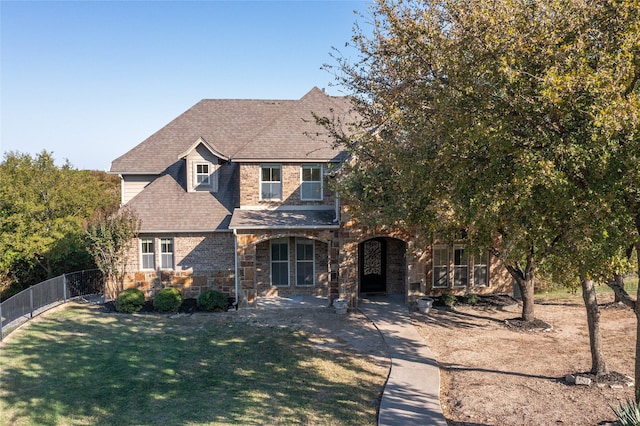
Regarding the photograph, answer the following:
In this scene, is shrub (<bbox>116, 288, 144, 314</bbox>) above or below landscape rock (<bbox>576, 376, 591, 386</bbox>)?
above

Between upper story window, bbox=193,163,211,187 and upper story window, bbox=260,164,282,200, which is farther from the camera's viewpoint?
upper story window, bbox=193,163,211,187

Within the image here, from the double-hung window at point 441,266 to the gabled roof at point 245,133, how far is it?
6.33 meters

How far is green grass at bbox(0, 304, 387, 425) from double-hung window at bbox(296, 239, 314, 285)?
4730mm

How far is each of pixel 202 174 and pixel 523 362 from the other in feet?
52.4

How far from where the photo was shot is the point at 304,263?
20.1 metres

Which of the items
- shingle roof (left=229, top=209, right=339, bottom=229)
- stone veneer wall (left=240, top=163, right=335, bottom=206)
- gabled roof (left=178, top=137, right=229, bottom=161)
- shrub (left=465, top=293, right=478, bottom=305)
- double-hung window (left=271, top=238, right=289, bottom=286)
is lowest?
shrub (left=465, top=293, right=478, bottom=305)

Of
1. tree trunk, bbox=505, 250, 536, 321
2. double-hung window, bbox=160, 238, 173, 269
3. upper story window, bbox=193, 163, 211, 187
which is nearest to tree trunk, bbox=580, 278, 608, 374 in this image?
tree trunk, bbox=505, 250, 536, 321

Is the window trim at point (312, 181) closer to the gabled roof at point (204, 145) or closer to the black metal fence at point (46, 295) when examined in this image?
the gabled roof at point (204, 145)

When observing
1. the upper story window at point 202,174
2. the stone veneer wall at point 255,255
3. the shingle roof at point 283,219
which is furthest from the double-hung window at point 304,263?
the upper story window at point 202,174

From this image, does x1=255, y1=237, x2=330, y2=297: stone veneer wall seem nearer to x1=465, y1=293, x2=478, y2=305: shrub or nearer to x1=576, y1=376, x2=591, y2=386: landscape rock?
x1=465, y1=293, x2=478, y2=305: shrub

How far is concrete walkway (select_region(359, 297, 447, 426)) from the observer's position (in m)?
9.14

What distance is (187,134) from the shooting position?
23.6 meters

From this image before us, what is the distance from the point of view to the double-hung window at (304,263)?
2008cm

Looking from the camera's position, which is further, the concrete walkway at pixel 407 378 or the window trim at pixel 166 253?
the window trim at pixel 166 253
